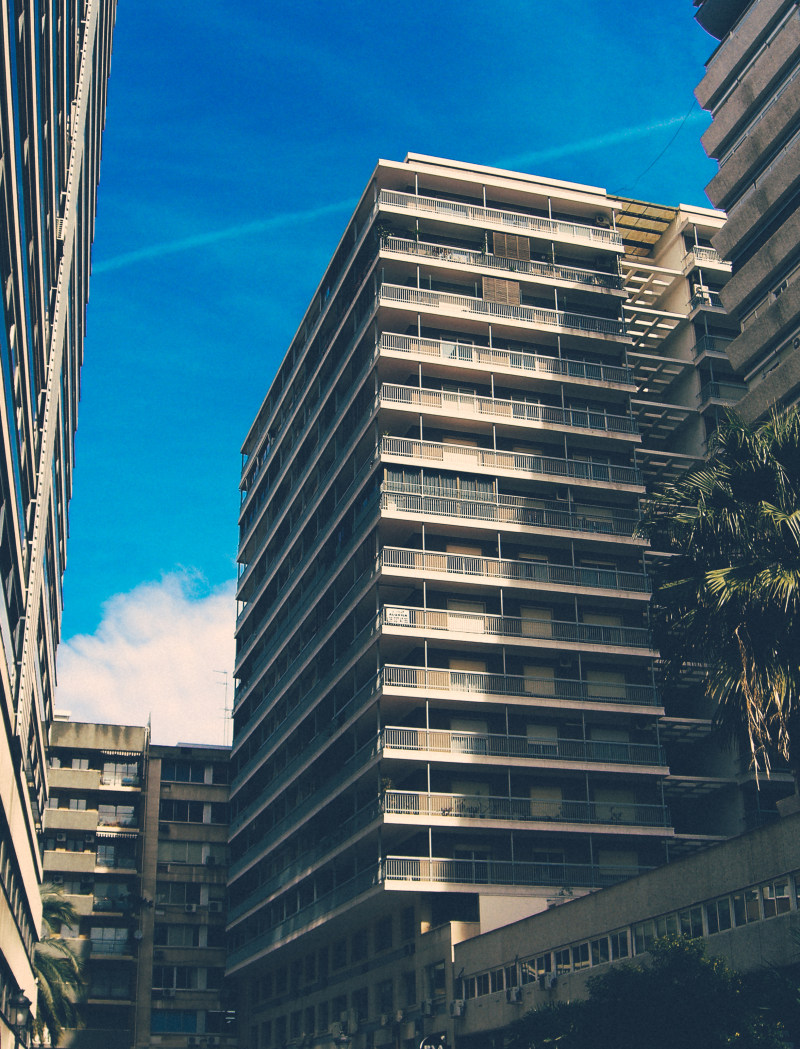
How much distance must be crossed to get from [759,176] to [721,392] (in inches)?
443

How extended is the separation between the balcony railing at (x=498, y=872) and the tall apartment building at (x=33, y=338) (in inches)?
560

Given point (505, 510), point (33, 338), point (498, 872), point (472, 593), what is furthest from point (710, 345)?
point (33, 338)

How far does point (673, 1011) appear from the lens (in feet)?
84.9

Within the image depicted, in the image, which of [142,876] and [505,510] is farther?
[142,876]

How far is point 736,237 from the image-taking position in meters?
52.4

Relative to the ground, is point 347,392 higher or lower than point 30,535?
higher

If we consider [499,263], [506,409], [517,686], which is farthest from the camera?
[499,263]

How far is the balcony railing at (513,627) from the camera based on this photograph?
164 feet

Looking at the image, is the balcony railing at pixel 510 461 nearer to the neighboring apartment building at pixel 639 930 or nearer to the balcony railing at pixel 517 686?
the balcony railing at pixel 517 686

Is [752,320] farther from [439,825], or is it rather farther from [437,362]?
[439,825]

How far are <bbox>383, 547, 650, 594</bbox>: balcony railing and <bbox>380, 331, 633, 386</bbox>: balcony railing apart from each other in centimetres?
948

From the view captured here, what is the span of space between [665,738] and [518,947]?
1658 cm

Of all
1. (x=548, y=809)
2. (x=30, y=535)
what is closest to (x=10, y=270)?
(x=30, y=535)

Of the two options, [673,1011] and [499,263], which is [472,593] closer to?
[499,263]
